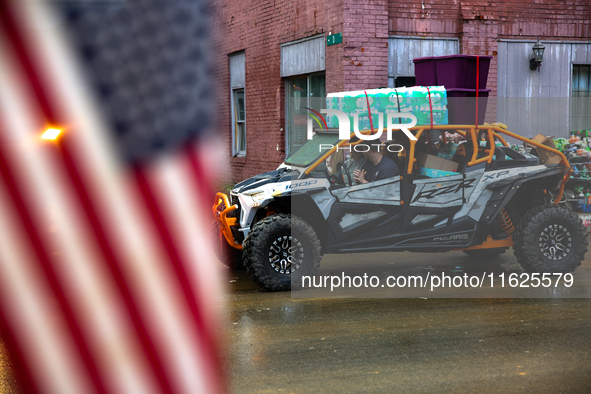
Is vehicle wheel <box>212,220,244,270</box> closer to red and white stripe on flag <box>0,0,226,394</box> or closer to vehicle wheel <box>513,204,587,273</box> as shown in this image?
vehicle wheel <box>513,204,587,273</box>

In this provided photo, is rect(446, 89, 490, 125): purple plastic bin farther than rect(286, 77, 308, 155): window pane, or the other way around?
rect(286, 77, 308, 155): window pane

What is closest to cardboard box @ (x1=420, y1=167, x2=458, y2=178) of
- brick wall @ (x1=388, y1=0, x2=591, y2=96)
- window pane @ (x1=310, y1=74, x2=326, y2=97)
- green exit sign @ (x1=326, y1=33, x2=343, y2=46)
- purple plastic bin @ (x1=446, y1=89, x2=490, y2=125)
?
purple plastic bin @ (x1=446, y1=89, x2=490, y2=125)

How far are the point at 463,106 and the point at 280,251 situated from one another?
2794 millimetres

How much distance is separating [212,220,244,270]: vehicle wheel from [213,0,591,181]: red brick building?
4776mm

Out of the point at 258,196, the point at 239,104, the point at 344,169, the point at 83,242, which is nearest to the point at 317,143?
the point at 344,169

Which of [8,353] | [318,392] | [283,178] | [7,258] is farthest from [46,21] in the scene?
[283,178]

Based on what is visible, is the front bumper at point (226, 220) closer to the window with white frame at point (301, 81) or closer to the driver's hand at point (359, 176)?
the driver's hand at point (359, 176)

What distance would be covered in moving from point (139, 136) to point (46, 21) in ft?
0.47

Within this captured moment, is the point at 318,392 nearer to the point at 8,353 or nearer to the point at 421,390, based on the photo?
the point at 421,390

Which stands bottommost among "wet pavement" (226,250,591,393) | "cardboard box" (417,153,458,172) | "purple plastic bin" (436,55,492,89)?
"wet pavement" (226,250,591,393)

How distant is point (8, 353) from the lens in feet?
2.22

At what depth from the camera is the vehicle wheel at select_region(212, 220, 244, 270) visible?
25.7 ft

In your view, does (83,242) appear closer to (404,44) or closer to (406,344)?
(406,344)

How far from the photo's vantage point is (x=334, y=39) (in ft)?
38.7
